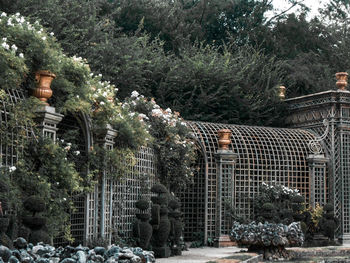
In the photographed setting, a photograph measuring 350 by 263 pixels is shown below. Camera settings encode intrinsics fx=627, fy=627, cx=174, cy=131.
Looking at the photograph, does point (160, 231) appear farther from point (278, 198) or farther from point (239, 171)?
point (278, 198)

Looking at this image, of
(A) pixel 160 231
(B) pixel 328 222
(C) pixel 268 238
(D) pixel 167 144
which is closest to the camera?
(A) pixel 160 231

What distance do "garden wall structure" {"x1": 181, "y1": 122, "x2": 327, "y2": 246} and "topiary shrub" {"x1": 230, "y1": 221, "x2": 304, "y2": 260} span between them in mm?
3077

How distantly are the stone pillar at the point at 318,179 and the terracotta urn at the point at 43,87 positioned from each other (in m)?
9.19

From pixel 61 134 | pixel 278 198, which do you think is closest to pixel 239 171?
pixel 278 198

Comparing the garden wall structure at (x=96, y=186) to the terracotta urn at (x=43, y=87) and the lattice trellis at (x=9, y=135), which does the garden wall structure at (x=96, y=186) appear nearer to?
the lattice trellis at (x=9, y=135)

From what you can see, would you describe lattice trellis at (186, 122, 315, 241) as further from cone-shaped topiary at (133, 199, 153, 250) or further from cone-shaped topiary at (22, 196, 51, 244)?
cone-shaped topiary at (22, 196, 51, 244)

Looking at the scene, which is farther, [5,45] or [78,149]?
[78,149]

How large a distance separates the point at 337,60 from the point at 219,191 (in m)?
10.8

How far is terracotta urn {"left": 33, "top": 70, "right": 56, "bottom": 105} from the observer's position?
338 inches

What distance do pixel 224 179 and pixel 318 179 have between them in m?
2.86

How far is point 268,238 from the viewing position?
11.3m

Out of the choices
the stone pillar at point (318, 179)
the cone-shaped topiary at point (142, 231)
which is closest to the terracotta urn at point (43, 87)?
the cone-shaped topiary at point (142, 231)

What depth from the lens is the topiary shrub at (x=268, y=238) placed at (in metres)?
11.3

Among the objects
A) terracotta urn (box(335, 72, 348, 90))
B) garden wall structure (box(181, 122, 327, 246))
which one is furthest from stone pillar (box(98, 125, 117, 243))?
terracotta urn (box(335, 72, 348, 90))
